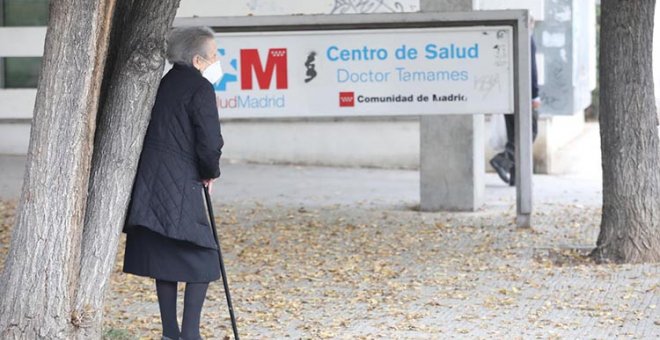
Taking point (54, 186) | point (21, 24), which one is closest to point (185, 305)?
point (54, 186)

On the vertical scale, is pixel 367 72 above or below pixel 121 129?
above

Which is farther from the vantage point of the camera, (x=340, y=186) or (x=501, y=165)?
(x=501, y=165)

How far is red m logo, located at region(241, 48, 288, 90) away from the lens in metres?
11.3

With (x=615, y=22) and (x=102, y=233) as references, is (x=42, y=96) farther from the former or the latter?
(x=615, y=22)

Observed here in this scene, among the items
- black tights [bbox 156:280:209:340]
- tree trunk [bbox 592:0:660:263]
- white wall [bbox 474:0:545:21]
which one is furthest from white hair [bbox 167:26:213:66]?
white wall [bbox 474:0:545:21]

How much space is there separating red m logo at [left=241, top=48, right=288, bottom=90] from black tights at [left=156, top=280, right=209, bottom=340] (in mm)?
5032

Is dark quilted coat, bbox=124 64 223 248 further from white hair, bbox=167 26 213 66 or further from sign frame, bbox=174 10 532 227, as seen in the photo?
sign frame, bbox=174 10 532 227

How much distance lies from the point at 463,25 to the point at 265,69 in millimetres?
1721

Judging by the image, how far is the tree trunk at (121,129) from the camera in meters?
5.94

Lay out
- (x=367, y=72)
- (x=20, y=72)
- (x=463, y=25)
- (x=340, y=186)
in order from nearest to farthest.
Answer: (x=463, y=25) < (x=367, y=72) < (x=340, y=186) < (x=20, y=72)

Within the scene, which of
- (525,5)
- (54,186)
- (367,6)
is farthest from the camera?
(525,5)

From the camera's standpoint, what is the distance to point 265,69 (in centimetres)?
1134

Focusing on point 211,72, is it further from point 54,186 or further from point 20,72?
point 20,72

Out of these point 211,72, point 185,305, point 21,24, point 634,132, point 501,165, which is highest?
point 21,24
